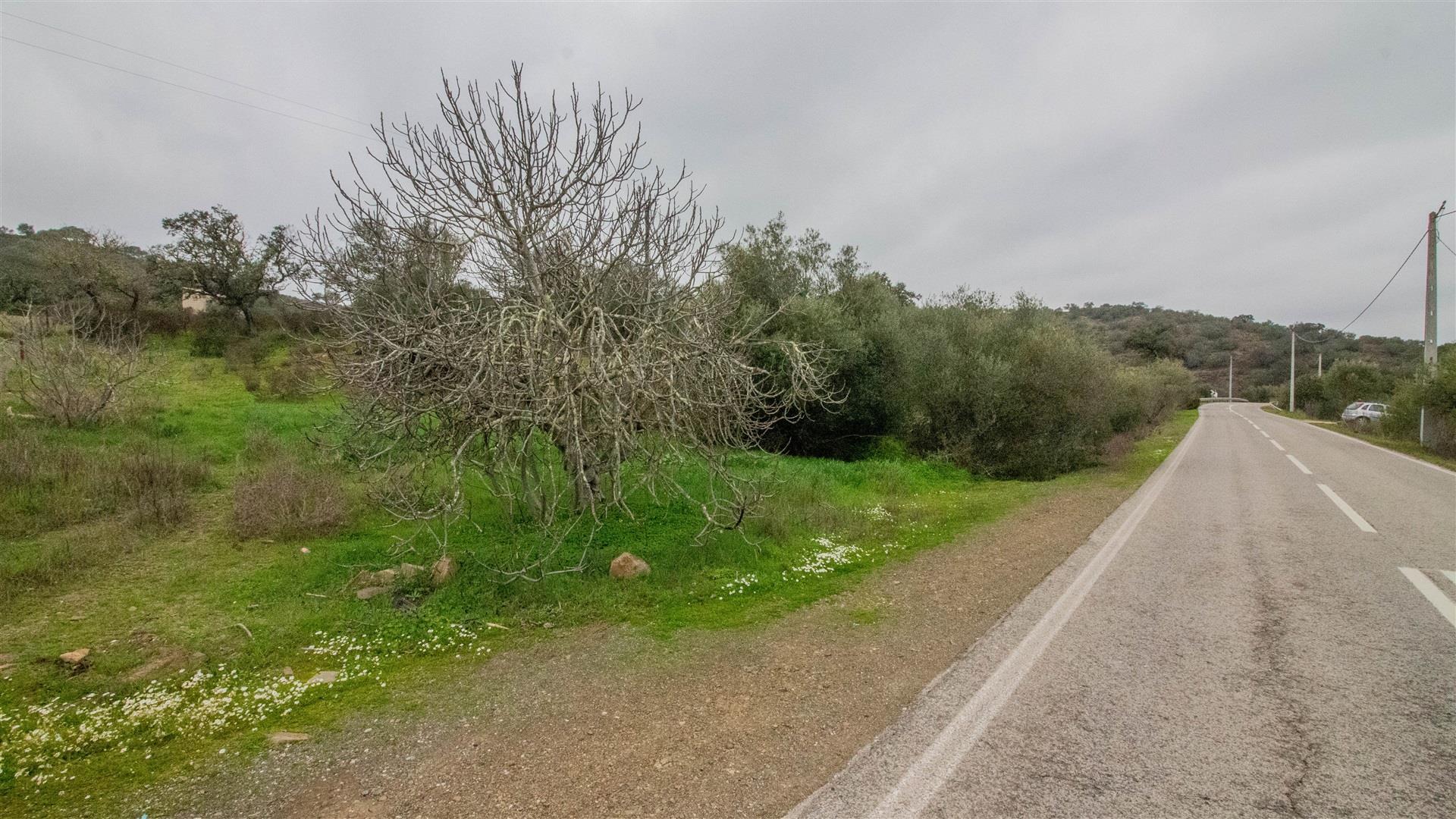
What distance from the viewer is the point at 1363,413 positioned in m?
29.7

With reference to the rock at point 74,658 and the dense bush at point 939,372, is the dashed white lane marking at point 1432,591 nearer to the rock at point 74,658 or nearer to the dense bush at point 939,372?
the dense bush at point 939,372

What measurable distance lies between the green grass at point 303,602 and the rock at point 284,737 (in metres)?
0.09

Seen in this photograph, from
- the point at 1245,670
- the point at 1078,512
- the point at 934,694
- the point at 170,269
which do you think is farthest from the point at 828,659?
the point at 170,269

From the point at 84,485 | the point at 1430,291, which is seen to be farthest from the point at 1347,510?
the point at 1430,291

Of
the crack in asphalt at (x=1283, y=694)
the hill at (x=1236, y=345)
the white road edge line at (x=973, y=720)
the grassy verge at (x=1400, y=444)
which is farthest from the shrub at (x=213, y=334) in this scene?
the hill at (x=1236, y=345)

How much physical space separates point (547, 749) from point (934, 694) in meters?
2.29

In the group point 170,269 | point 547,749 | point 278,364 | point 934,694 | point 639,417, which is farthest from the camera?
point 170,269

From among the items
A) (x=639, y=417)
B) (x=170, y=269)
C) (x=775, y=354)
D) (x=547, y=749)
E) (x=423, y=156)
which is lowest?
(x=547, y=749)

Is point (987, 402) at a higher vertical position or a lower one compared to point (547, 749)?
higher

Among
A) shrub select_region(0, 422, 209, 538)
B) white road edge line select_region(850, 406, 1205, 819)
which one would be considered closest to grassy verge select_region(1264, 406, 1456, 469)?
white road edge line select_region(850, 406, 1205, 819)

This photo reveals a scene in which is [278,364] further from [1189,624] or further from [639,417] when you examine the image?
[1189,624]

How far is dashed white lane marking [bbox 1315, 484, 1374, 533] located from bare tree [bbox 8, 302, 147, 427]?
1993 cm

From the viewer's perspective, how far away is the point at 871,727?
3.62 metres

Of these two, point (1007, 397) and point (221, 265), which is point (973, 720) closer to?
point (1007, 397)
